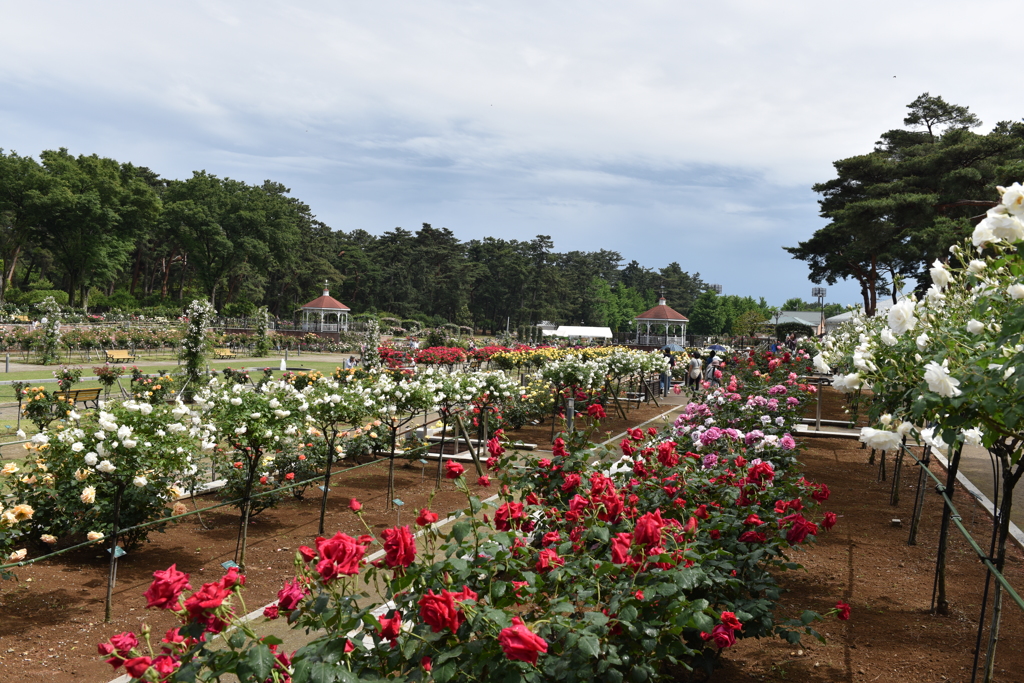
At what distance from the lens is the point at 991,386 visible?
2.51 metres

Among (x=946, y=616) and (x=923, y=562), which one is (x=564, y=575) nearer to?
(x=946, y=616)

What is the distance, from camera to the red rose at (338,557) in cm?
178

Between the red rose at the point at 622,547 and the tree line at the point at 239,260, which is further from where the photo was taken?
the tree line at the point at 239,260

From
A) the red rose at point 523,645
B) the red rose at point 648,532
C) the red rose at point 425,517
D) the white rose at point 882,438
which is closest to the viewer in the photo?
the red rose at point 523,645

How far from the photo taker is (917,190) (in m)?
23.2

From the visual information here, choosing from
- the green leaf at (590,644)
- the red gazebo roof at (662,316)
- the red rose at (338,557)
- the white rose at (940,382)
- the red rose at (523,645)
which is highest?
the red gazebo roof at (662,316)

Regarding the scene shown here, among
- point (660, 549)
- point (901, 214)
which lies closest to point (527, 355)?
point (901, 214)

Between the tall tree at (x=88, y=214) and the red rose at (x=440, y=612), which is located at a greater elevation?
the tall tree at (x=88, y=214)

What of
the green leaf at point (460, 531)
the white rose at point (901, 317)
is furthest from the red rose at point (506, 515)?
the white rose at point (901, 317)

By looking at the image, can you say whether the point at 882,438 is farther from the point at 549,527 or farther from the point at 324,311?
the point at 324,311

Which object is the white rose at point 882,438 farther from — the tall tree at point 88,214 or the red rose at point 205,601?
the tall tree at point 88,214

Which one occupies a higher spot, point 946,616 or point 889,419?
point 889,419

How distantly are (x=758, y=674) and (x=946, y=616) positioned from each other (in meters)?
1.81

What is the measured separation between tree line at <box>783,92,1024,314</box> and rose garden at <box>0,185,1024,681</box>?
16.5 m
